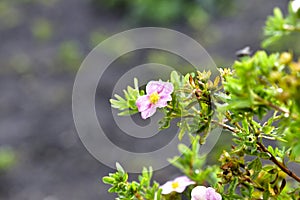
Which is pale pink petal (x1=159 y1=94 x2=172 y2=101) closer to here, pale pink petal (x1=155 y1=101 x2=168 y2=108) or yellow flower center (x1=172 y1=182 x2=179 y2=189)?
pale pink petal (x1=155 y1=101 x2=168 y2=108)

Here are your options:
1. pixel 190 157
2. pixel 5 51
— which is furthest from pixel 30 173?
pixel 190 157

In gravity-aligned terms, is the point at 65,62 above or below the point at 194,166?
above

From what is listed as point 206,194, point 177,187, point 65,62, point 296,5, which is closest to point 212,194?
point 206,194

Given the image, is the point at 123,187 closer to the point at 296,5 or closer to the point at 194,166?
the point at 194,166

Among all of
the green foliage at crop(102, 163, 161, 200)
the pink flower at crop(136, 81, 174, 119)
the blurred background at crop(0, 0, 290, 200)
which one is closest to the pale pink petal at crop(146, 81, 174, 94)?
the pink flower at crop(136, 81, 174, 119)

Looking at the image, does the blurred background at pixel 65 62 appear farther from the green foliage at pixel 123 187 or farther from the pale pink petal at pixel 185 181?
the green foliage at pixel 123 187

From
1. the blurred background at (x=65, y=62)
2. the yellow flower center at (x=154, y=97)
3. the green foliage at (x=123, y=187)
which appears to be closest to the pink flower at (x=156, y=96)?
the yellow flower center at (x=154, y=97)
